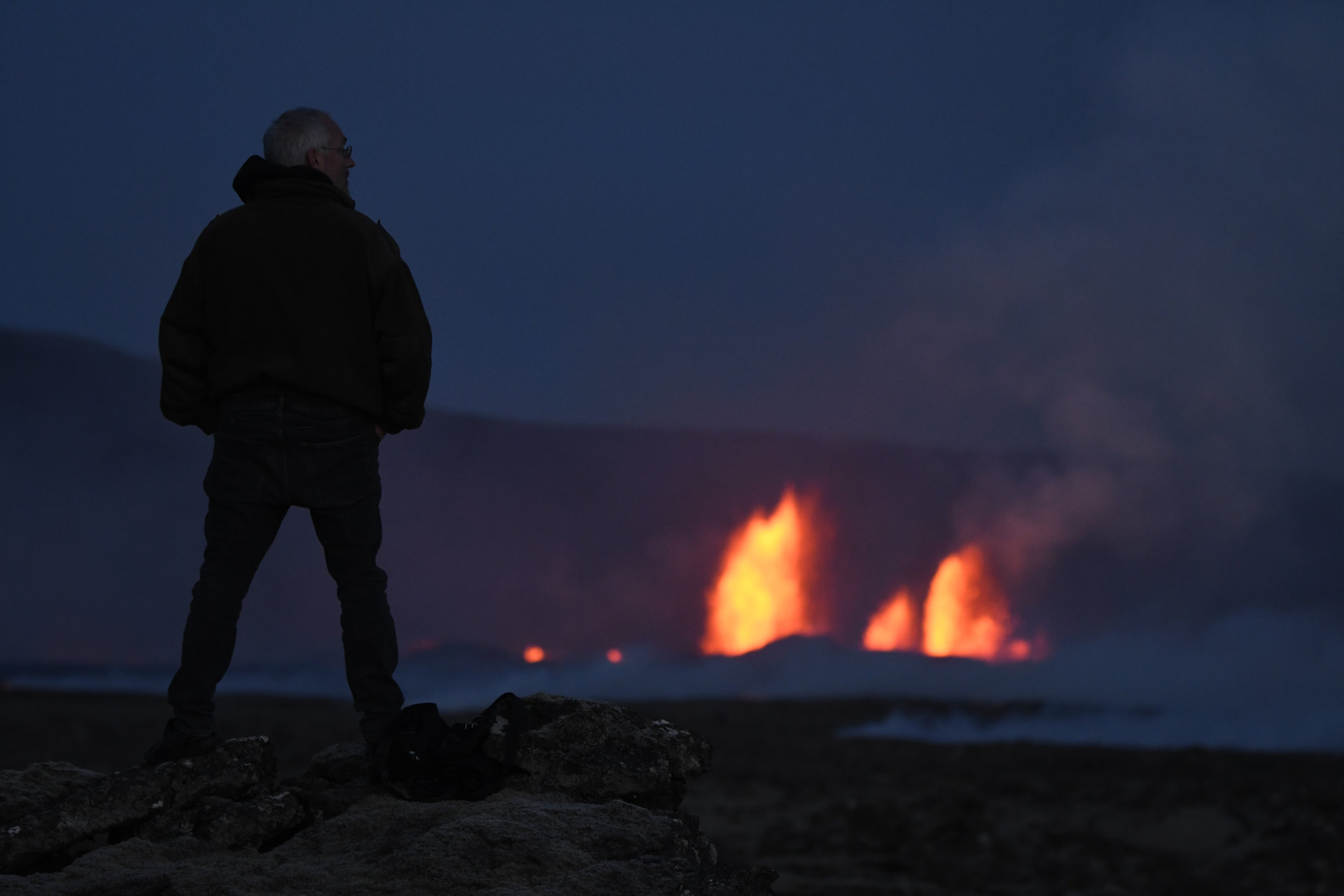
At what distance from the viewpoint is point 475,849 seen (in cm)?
445

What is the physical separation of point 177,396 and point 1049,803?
20706mm

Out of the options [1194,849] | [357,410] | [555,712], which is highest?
[357,410]

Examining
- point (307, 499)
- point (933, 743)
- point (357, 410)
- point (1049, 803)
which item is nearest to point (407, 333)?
point (357, 410)

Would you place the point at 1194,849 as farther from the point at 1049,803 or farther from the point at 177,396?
the point at 177,396

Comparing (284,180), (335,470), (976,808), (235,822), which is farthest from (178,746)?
(976,808)

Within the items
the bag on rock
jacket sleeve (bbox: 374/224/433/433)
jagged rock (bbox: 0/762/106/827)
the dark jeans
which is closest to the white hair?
jacket sleeve (bbox: 374/224/433/433)

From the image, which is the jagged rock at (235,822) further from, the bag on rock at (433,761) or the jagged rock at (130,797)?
the bag on rock at (433,761)

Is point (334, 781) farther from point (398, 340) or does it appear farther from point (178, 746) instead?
point (398, 340)

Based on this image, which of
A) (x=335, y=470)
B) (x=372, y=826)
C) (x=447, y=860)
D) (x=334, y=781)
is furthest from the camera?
(x=334, y=781)

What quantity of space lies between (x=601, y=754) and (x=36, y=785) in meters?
2.62

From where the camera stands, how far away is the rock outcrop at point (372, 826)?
426 cm

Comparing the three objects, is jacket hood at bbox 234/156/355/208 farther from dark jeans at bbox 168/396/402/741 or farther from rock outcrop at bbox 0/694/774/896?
rock outcrop at bbox 0/694/774/896

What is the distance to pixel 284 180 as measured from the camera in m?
5.30

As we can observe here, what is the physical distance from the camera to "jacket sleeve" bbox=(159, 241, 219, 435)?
5188 millimetres
